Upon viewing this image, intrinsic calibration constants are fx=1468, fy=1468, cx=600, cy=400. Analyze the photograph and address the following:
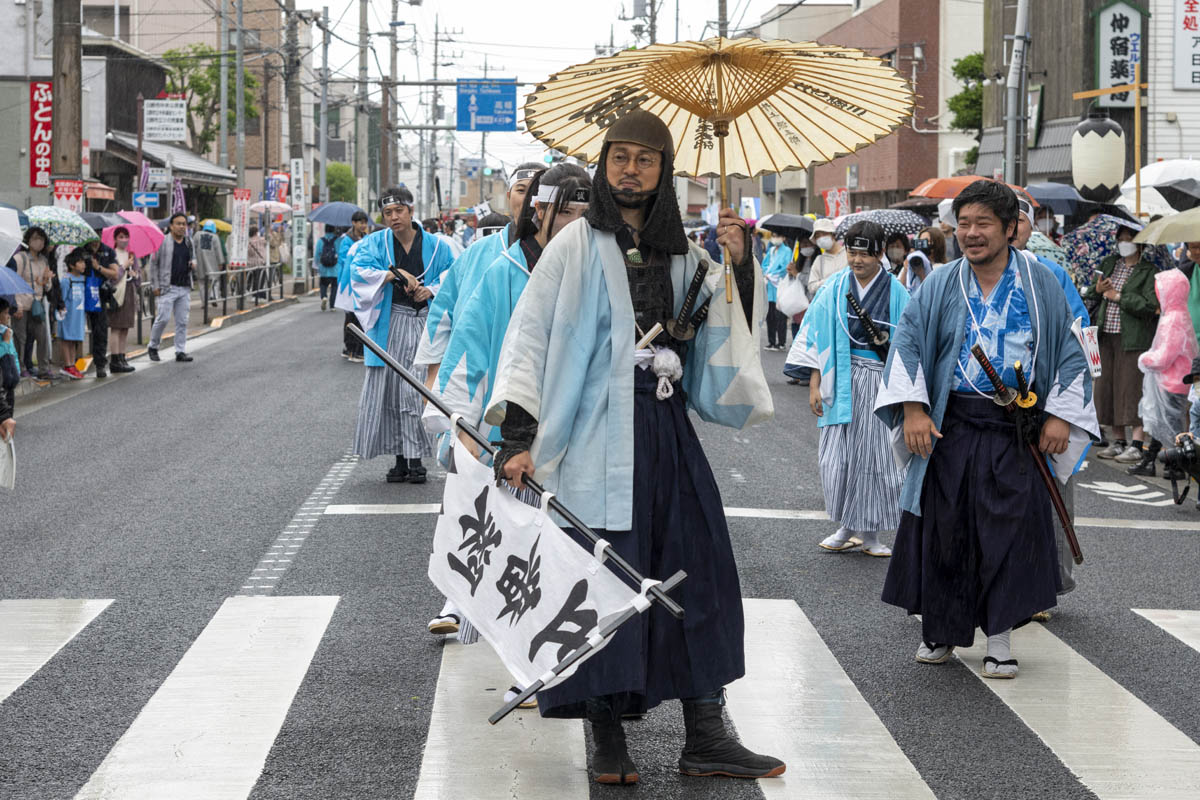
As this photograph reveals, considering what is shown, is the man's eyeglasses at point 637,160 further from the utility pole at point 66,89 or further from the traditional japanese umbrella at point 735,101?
the utility pole at point 66,89

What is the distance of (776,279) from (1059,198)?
16.7 feet

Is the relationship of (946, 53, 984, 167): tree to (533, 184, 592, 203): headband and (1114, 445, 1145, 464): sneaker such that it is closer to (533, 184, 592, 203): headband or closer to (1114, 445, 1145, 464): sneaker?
(1114, 445, 1145, 464): sneaker

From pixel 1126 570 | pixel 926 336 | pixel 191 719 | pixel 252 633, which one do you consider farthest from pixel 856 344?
pixel 191 719

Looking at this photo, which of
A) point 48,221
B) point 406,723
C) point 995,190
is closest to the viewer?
point 406,723

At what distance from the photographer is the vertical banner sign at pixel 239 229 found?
102 ft

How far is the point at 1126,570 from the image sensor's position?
7707 mm

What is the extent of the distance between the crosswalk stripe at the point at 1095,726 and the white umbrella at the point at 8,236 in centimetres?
495

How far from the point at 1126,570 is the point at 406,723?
440 cm

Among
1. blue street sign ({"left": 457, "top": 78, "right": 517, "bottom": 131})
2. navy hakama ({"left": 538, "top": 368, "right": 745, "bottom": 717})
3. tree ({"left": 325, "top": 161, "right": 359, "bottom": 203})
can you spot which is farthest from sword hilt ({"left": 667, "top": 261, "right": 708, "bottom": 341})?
tree ({"left": 325, "top": 161, "right": 359, "bottom": 203})

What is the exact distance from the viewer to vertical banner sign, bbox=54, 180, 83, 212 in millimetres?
18984

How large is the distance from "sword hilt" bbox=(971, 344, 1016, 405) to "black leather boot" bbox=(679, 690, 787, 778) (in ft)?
6.03

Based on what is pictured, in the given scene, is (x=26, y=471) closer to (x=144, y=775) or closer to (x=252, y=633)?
(x=252, y=633)

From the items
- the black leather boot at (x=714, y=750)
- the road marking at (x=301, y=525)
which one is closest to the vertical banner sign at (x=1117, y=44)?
the road marking at (x=301, y=525)

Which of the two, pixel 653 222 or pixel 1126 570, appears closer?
pixel 653 222
